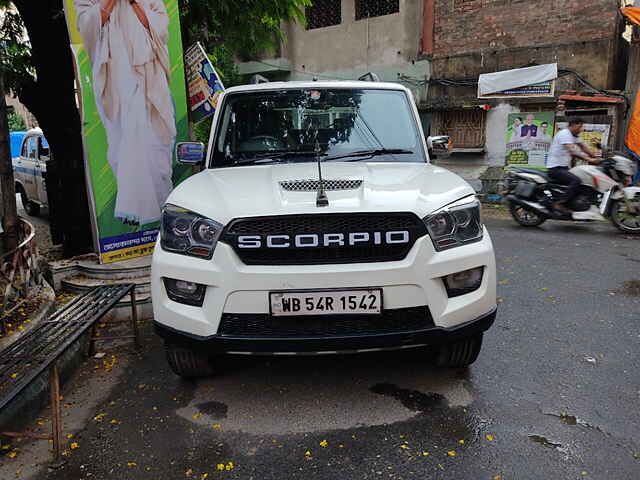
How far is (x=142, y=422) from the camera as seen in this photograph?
10.0ft

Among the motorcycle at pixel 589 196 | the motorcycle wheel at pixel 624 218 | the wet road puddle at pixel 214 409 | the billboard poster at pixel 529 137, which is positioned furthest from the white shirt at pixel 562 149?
the wet road puddle at pixel 214 409

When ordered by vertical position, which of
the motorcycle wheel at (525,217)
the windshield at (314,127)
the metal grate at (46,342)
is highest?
the windshield at (314,127)

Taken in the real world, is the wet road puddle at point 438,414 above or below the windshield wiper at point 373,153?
below

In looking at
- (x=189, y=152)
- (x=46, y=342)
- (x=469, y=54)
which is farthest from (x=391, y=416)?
(x=469, y=54)

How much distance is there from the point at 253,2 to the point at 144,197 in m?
3.12

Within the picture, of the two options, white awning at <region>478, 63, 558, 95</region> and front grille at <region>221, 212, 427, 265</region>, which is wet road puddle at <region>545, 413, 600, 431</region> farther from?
white awning at <region>478, 63, 558, 95</region>

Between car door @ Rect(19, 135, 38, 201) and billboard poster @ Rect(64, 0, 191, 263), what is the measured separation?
7.33m

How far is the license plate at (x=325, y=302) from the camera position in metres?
2.76

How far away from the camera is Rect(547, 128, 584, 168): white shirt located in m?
8.70

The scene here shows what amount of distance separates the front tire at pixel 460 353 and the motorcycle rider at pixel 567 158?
644cm

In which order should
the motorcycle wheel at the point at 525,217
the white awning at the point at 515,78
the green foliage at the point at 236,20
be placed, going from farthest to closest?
the white awning at the point at 515,78
the motorcycle wheel at the point at 525,217
the green foliage at the point at 236,20

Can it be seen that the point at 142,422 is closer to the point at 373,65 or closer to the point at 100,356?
the point at 100,356

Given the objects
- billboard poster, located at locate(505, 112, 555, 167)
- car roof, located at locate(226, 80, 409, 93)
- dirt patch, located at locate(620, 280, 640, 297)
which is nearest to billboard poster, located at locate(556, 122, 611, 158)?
billboard poster, located at locate(505, 112, 555, 167)

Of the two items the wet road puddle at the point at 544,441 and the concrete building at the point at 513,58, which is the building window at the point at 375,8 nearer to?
the concrete building at the point at 513,58
